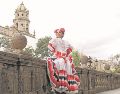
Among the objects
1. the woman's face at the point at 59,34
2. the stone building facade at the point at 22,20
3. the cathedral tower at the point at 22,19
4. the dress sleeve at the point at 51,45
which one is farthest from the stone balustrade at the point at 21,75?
the cathedral tower at the point at 22,19

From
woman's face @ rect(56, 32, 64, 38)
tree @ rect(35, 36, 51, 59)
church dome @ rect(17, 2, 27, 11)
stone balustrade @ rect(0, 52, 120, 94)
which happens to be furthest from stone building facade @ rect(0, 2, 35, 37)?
woman's face @ rect(56, 32, 64, 38)

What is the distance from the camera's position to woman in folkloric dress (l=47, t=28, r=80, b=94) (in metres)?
7.66

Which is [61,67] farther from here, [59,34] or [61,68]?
[59,34]

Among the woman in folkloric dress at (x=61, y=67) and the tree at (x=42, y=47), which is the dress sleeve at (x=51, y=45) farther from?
the tree at (x=42, y=47)

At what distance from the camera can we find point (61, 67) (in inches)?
302

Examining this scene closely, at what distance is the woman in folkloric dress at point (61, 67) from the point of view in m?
7.66

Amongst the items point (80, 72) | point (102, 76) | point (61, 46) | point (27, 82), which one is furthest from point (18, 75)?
point (102, 76)

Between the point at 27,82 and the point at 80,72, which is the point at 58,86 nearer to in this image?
the point at 27,82

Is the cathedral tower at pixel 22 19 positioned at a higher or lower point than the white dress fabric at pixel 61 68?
higher

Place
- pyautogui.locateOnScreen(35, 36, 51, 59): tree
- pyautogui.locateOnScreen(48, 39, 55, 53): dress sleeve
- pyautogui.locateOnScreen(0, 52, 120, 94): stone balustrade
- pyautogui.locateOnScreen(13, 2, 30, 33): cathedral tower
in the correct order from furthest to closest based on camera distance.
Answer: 1. pyautogui.locateOnScreen(13, 2, 30, 33): cathedral tower
2. pyautogui.locateOnScreen(35, 36, 51, 59): tree
3. pyautogui.locateOnScreen(48, 39, 55, 53): dress sleeve
4. pyautogui.locateOnScreen(0, 52, 120, 94): stone balustrade

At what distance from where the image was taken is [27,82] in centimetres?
830

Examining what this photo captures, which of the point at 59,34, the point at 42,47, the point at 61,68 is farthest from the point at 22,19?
the point at 61,68

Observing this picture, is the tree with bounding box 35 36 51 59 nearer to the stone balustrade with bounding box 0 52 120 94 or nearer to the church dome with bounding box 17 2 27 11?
the church dome with bounding box 17 2 27 11

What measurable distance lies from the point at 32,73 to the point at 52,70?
104cm
